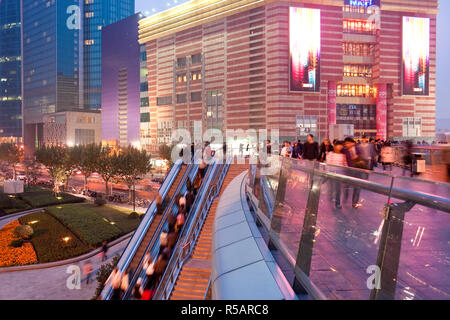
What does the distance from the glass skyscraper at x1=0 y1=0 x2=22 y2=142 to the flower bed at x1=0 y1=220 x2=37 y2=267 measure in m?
157

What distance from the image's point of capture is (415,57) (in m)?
79.9

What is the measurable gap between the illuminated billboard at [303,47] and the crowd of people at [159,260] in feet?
198

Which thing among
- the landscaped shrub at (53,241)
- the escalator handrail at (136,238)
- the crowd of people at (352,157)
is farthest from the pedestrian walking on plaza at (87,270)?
the crowd of people at (352,157)

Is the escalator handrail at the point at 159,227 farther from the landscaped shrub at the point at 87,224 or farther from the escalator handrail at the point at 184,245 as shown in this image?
the landscaped shrub at the point at 87,224

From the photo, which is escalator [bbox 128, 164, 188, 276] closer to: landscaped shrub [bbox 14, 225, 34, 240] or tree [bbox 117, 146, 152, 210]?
landscaped shrub [bbox 14, 225, 34, 240]

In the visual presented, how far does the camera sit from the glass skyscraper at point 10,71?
16700cm

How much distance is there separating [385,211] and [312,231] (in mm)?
1183

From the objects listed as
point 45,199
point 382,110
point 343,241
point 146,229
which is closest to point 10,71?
point 45,199

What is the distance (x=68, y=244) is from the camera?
27500 millimetres

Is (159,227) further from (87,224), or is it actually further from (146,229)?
(87,224)

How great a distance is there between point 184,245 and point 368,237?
13.6m

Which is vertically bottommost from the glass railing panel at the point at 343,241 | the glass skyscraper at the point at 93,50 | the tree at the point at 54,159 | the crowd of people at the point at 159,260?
the crowd of people at the point at 159,260

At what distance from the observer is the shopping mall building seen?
76.6m
